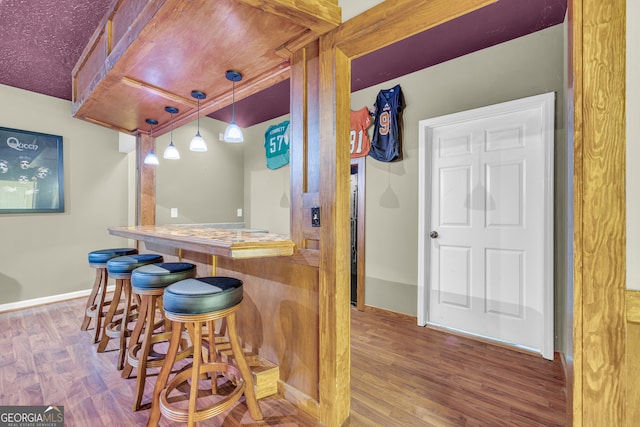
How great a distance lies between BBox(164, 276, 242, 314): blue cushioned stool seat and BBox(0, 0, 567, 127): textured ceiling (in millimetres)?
2053

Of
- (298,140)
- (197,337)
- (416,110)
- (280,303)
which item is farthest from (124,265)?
(416,110)

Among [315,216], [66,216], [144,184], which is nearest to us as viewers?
[315,216]

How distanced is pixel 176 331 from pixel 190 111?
83.5 inches

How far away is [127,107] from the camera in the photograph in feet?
9.03

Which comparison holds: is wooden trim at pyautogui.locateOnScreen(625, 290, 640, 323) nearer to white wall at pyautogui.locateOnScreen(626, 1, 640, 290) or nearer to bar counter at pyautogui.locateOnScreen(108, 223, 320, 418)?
white wall at pyautogui.locateOnScreen(626, 1, 640, 290)

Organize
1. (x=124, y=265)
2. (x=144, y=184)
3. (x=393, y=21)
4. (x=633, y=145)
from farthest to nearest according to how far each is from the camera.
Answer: (x=144, y=184) → (x=124, y=265) → (x=393, y=21) → (x=633, y=145)

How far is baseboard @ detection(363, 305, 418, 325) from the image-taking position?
2.98 meters

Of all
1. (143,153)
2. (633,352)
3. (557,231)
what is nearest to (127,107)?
(143,153)

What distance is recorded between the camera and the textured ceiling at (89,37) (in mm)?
2033

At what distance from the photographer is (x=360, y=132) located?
332 centimetres

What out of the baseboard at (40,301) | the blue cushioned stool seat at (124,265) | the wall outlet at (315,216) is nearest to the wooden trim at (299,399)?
the wall outlet at (315,216)

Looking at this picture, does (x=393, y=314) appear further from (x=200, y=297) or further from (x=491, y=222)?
(x=200, y=297)

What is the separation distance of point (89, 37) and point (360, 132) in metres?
2.56

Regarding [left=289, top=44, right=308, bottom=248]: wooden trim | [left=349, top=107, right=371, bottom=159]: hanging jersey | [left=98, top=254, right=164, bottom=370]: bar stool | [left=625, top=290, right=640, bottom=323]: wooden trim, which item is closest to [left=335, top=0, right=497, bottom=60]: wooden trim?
[left=289, top=44, right=308, bottom=248]: wooden trim
